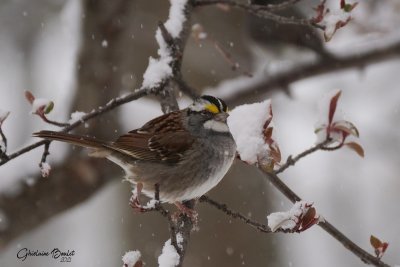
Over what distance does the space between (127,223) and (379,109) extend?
15.6 feet

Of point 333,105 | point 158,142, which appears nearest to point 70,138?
point 158,142

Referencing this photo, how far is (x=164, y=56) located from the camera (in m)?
3.70

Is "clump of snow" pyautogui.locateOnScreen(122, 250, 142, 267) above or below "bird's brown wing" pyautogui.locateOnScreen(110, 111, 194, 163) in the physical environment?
above

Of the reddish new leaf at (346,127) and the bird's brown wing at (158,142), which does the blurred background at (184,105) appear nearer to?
the bird's brown wing at (158,142)

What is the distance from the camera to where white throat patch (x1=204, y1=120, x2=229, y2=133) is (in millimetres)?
3555

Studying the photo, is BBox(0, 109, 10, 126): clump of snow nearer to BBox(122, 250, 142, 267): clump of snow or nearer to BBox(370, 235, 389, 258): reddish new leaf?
BBox(122, 250, 142, 267): clump of snow

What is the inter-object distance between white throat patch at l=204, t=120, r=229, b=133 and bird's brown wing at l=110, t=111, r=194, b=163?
124 mm

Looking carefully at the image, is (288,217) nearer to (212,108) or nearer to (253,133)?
(253,133)

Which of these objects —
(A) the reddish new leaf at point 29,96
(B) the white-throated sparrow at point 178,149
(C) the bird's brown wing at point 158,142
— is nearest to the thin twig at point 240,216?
(B) the white-throated sparrow at point 178,149

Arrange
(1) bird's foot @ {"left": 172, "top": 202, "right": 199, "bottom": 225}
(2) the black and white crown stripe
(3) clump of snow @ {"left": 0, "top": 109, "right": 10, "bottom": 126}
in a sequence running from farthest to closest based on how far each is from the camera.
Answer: (2) the black and white crown stripe → (1) bird's foot @ {"left": 172, "top": 202, "right": 199, "bottom": 225} → (3) clump of snow @ {"left": 0, "top": 109, "right": 10, "bottom": 126}

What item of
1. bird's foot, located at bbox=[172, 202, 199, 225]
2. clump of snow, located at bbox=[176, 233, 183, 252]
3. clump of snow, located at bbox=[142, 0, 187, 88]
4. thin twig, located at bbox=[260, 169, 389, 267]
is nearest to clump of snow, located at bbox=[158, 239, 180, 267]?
clump of snow, located at bbox=[176, 233, 183, 252]

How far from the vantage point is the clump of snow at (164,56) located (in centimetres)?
351

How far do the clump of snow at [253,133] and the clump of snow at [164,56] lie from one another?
2.47 feet

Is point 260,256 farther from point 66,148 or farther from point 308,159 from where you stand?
point 308,159
